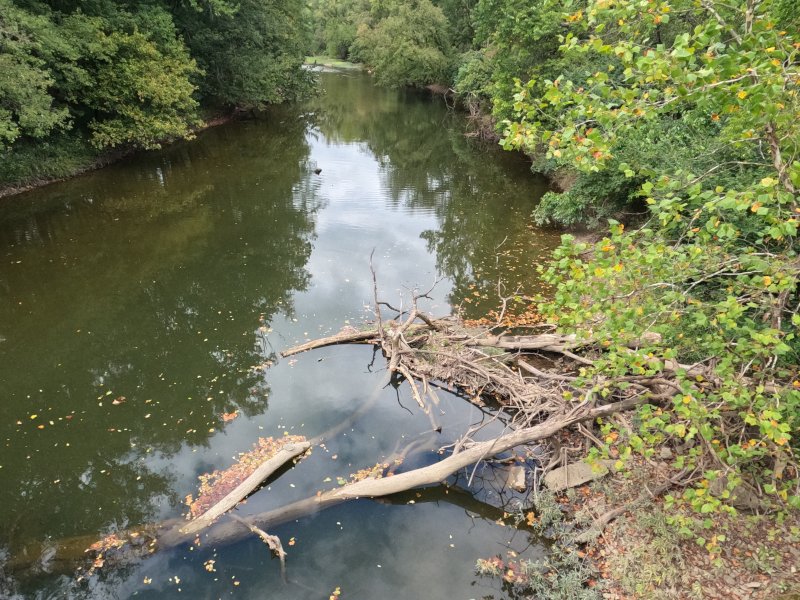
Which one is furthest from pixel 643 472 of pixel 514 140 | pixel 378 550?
pixel 514 140

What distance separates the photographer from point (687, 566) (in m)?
5.68

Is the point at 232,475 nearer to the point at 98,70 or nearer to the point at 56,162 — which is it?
the point at 56,162

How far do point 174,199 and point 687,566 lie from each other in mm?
18845

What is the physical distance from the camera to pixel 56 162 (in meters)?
19.2

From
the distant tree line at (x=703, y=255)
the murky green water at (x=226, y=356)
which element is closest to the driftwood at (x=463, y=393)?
the murky green water at (x=226, y=356)

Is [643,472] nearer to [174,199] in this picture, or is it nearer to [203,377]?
[203,377]

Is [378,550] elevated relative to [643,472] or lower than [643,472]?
lower

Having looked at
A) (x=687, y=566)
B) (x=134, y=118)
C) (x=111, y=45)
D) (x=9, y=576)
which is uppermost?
(x=111, y=45)

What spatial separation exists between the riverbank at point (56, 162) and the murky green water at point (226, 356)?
0.65 meters

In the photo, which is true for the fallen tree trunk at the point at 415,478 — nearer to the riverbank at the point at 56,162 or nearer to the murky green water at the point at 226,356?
the murky green water at the point at 226,356

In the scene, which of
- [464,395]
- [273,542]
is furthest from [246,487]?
[464,395]

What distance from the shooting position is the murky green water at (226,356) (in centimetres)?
661

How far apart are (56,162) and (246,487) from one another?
18.0m

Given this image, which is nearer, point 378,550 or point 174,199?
point 378,550
